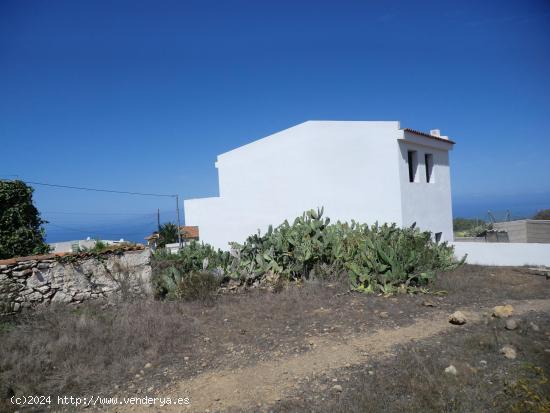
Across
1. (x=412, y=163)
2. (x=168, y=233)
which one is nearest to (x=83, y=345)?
(x=412, y=163)

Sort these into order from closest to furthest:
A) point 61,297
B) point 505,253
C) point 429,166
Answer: point 61,297 → point 505,253 → point 429,166

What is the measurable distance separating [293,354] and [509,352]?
2.61 m

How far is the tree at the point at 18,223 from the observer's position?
6.90 m

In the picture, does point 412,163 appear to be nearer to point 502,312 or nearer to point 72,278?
point 502,312

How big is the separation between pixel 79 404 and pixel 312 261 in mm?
6033

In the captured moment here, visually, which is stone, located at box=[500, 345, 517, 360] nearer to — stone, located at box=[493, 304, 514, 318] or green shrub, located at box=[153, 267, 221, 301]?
stone, located at box=[493, 304, 514, 318]

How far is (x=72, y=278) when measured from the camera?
6758mm

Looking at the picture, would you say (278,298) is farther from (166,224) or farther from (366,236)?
(166,224)

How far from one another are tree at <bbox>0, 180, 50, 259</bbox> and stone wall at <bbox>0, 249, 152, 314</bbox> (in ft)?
3.16

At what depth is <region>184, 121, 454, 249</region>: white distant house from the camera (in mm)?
12039

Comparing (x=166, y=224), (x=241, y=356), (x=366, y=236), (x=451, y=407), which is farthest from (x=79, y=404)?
(x=166, y=224)

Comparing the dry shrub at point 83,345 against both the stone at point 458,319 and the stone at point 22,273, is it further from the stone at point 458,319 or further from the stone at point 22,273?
the stone at point 458,319

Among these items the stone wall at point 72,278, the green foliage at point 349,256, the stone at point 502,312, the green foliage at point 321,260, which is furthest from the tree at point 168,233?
the stone at point 502,312

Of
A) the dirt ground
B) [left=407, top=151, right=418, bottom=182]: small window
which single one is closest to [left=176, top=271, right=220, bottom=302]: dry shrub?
the dirt ground
